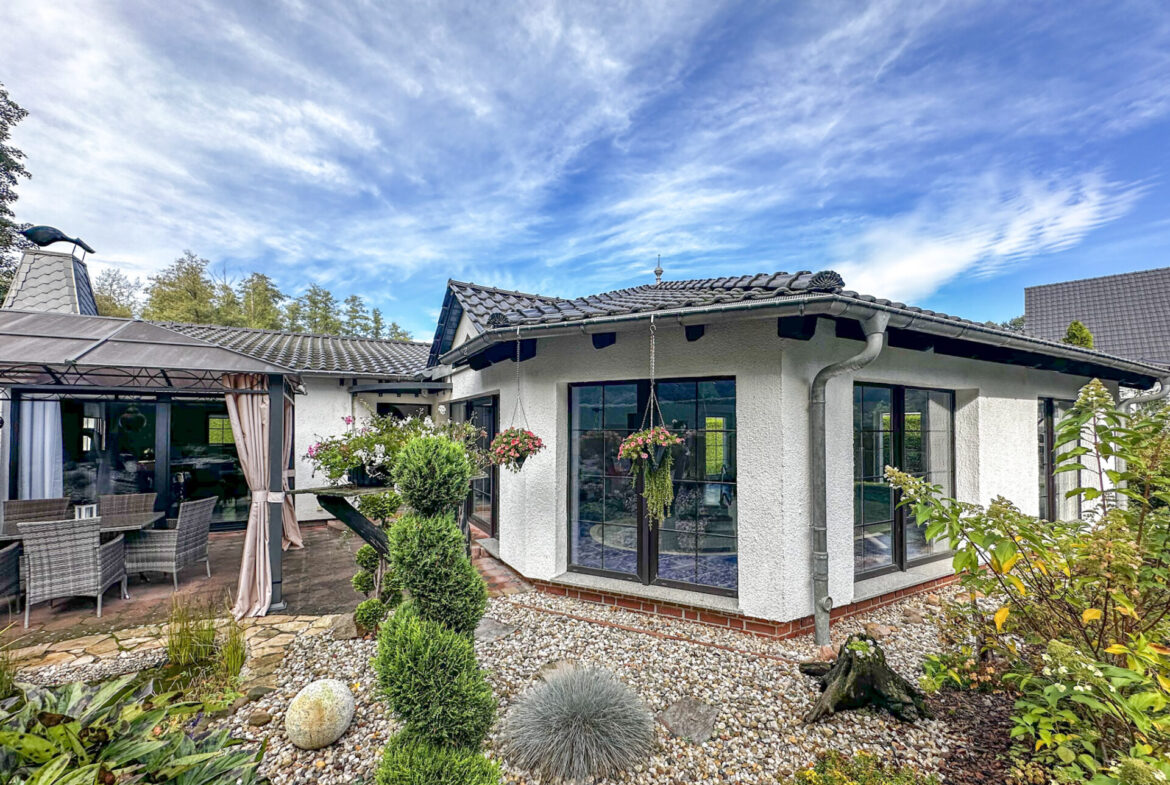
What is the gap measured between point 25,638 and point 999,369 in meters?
12.7

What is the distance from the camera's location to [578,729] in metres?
2.92

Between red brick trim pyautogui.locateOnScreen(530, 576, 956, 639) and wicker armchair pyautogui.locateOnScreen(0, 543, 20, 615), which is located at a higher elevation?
wicker armchair pyautogui.locateOnScreen(0, 543, 20, 615)

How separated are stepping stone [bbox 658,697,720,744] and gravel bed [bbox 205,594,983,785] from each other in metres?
0.06

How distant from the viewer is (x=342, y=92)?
8.24m

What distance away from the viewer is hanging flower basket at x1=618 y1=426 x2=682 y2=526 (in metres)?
4.13

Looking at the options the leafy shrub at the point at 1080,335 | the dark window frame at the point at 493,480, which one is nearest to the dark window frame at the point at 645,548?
the dark window frame at the point at 493,480

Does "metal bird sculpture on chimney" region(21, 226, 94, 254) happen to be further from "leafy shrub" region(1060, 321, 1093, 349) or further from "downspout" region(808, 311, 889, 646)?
"leafy shrub" region(1060, 321, 1093, 349)

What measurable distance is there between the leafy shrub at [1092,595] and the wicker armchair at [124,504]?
10.1m

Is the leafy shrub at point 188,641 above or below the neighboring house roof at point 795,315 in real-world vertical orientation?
below

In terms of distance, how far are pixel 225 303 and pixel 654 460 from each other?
24581mm

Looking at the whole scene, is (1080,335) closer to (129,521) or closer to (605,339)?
(605,339)

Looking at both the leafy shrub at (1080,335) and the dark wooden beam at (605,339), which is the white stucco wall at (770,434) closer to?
the dark wooden beam at (605,339)

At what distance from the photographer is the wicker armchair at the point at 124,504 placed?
6.93 meters

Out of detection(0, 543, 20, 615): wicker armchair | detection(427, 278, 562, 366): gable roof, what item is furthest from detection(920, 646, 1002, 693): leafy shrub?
detection(0, 543, 20, 615): wicker armchair
